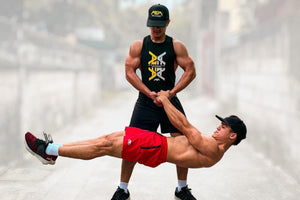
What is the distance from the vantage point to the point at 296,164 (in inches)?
273

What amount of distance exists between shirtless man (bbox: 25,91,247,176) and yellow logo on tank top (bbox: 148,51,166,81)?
18.2 inches

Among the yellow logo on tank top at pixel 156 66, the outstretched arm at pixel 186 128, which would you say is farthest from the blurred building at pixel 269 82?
the yellow logo on tank top at pixel 156 66

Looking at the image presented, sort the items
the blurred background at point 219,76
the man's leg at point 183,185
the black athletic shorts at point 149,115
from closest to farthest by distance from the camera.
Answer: the black athletic shorts at point 149,115, the man's leg at point 183,185, the blurred background at point 219,76

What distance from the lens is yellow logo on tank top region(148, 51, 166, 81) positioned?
4094mm

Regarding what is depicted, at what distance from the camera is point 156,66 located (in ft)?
13.5

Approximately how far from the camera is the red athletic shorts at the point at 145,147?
373 centimetres

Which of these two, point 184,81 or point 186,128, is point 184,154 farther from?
point 184,81

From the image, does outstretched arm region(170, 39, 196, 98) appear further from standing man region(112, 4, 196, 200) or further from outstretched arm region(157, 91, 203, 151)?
outstretched arm region(157, 91, 203, 151)

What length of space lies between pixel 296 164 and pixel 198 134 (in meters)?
4.06

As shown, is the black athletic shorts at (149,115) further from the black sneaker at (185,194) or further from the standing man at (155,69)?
the black sneaker at (185,194)

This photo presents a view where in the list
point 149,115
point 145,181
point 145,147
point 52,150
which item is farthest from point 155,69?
point 145,181

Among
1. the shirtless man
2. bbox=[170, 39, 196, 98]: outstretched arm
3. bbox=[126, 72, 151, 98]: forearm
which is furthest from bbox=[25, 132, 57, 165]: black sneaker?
bbox=[170, 39, 196, 98]: outstretched arm

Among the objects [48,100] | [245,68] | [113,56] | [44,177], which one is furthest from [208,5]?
[44,177]

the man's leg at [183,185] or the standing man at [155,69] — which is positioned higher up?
the standing man at [155,69]
